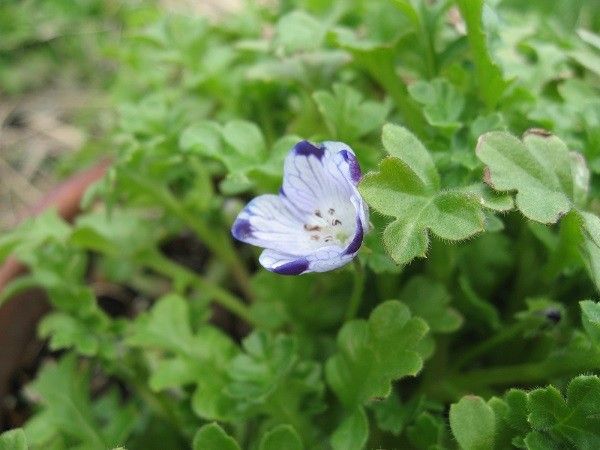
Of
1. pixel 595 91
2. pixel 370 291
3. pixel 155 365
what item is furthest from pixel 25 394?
pixel 595 91

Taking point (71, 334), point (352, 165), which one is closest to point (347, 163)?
point (352, 165)

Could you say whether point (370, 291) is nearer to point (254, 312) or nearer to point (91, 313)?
point (254, 312)

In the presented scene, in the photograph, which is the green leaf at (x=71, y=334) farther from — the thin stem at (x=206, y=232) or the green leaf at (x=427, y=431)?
the green leaf at (x=427, y=431)

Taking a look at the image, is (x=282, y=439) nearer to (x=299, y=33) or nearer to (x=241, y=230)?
(x=241, y=230)

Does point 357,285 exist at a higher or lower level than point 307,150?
lower

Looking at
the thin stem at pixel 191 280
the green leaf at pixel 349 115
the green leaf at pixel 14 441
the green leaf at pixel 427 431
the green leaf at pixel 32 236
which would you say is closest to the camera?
the green leaf at pixel 14 441

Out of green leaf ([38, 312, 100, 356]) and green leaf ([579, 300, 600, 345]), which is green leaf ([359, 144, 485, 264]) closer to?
green leaf ([579, 300, 600, 345])

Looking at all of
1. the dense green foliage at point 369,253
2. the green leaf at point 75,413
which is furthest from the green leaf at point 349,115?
the green leaf at point 75,413
